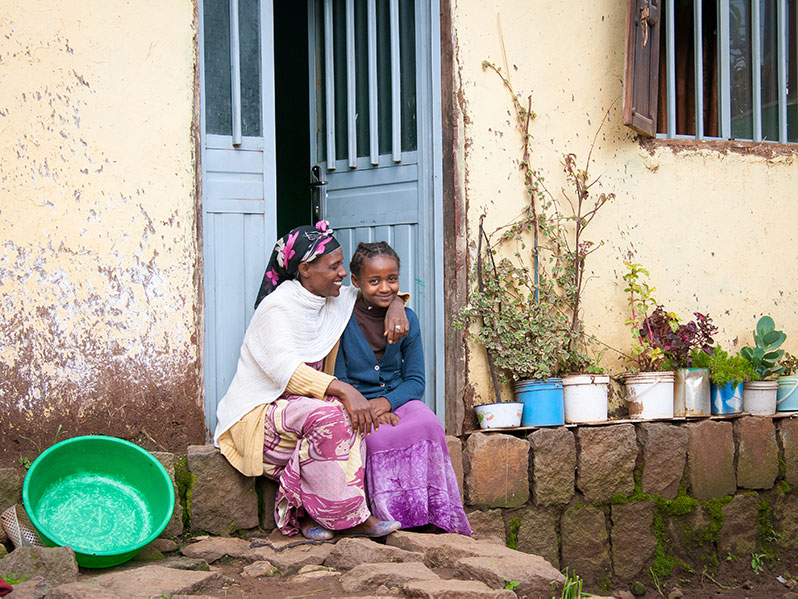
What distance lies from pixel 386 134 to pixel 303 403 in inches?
69.2

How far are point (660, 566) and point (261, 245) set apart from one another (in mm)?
2893

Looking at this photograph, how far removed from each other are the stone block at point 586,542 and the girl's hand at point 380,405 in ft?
4.76

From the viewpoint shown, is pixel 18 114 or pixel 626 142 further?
pixel 626 142

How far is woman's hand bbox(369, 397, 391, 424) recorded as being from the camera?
4.42 m

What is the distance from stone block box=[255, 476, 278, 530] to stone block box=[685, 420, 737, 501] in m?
2.45

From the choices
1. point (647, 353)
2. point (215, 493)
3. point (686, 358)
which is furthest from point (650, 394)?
point (215, 493)

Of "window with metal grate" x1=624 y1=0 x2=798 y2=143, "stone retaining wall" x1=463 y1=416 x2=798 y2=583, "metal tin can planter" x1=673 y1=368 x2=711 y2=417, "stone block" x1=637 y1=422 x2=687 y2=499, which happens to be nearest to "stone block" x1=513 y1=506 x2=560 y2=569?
"stone retaining wall" x1=463 y1=416 x2=798 y2=583

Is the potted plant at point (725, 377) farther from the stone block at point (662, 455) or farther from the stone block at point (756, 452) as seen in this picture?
the stone block at point (662, 455)

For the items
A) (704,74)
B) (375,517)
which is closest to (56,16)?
(375,517)

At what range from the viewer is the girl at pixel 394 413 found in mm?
4430

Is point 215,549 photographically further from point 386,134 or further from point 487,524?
point 386,134

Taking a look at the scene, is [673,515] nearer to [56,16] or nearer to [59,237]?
[59,237]

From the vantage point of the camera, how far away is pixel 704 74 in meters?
6.27

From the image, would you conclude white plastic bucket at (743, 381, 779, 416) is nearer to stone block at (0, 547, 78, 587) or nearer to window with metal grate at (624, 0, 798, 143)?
window with metal grate at (624, 0, 798, 143)
